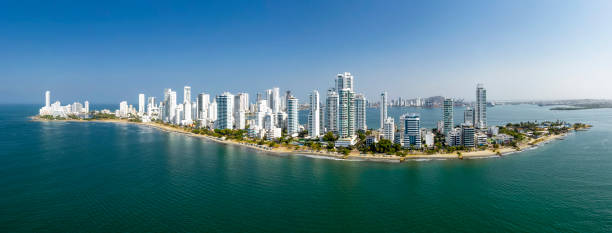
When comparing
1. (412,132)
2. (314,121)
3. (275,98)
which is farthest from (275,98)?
(412,132)

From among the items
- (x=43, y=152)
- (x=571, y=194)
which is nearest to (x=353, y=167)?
(x=571, y=194)

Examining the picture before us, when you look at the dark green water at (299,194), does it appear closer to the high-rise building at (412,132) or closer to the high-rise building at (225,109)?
the high-rise building at (412,132)

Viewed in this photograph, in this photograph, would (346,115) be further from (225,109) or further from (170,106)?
(170,106)

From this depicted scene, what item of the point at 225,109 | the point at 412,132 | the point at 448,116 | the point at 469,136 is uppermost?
the point at 225,109

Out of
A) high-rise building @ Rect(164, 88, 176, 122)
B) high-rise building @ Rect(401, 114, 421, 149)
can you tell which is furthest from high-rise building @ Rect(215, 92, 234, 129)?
high-rise building @ Rect(401, 114, 421, 149)

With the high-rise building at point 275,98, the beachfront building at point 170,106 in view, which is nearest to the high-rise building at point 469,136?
the high-rise building at point 275,98

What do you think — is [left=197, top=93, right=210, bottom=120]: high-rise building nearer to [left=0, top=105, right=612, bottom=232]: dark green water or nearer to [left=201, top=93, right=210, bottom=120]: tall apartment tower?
[left=201, top=93, right=210, bottom=120]: tall apartment tower
